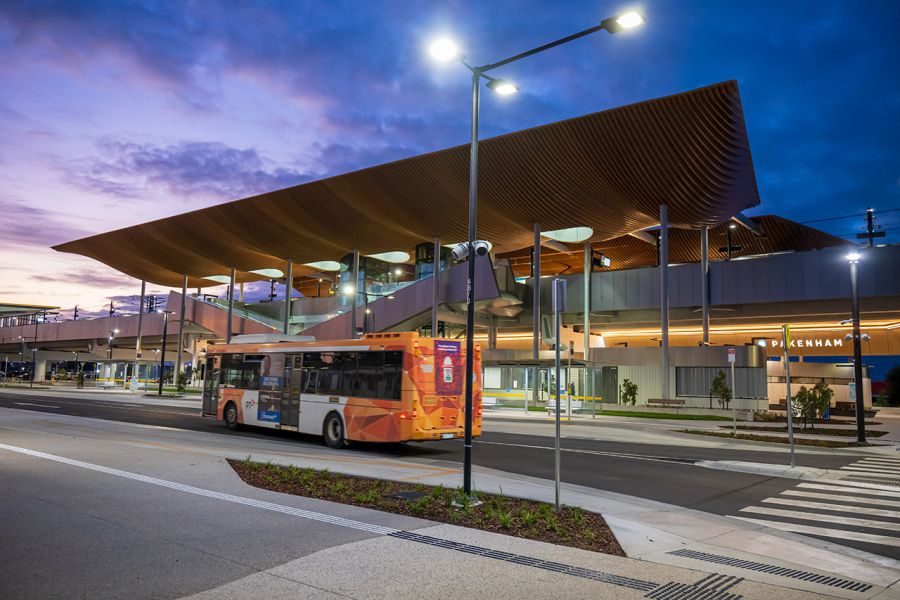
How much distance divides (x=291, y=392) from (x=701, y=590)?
1581 centimetres

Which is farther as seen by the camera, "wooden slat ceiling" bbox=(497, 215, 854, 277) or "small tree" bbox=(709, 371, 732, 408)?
"wooden slat ceiling" bbox=(497, 215, 854, 277)

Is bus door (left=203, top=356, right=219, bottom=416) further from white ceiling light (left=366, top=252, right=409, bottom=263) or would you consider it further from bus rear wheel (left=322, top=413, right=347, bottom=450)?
white ceiling light (left=366, top=252, right=409, bottom=263)

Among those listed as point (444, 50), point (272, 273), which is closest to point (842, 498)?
point (444, 50)

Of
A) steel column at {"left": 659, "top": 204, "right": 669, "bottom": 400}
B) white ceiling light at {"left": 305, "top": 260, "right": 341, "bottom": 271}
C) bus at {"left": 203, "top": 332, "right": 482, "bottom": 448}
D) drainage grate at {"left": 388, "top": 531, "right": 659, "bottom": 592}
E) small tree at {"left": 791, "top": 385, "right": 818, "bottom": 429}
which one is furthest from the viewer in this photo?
white ceiling light at {"left": 305, "top": 260, "right": 341, "bottom": 271}

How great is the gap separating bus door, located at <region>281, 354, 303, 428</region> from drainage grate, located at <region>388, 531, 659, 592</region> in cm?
1265

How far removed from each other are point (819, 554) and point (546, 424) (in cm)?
2337

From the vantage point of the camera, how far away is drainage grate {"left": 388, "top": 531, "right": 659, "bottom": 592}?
591 cm

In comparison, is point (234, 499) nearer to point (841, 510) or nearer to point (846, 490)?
point (841, 510)

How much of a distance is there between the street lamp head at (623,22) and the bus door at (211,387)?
763 inches

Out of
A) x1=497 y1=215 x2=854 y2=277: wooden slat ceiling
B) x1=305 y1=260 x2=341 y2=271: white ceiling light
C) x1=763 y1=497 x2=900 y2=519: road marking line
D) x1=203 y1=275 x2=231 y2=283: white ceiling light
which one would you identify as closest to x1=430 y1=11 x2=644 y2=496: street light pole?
x1=763 y1=497 x2=900 y2=519: road marking line

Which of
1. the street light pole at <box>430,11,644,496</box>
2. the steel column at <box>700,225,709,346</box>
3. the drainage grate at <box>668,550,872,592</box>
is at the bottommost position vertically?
the drainage grate at <box>668,550,872,592</box>

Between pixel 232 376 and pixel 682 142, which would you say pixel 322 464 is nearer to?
pixel 232 376

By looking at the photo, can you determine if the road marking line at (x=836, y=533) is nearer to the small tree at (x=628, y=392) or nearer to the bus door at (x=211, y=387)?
the bus door at (x=211, y=387)

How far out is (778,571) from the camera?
6.62 meters
